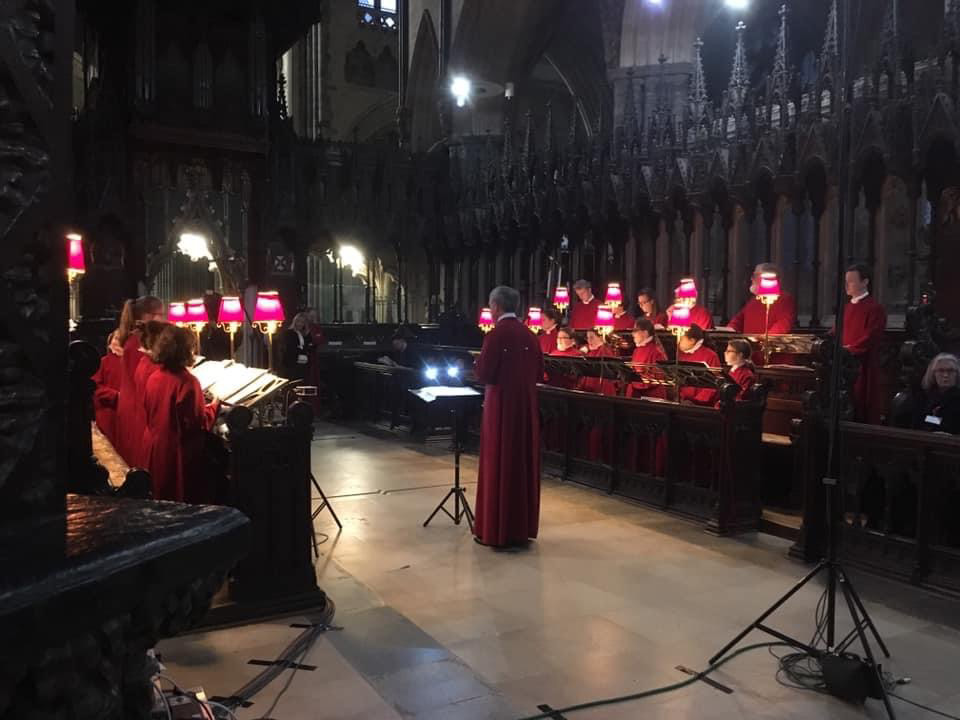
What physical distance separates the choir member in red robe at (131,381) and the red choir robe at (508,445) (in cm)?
254

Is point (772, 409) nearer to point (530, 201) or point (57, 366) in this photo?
point (57, 366)

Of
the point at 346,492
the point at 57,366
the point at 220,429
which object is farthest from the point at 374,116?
the point at 57,366

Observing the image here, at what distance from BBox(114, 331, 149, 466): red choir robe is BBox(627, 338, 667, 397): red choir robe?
4.88m

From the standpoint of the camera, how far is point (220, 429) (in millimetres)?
5359

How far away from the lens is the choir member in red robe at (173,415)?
5.17 metres

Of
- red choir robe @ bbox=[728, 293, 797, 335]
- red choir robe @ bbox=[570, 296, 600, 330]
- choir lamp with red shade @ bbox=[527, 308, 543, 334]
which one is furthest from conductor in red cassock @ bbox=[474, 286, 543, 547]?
red choir robe @ bbox=[570, 296, 600, 330]

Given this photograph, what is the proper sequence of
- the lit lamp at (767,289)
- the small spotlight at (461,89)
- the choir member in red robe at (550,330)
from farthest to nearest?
the small spotlight at (461,89), the choir member in red robe at (550,330), the lit lamp at (767,289)

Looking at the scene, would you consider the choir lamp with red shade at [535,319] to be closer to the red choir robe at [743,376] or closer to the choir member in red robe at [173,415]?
the red choir robe at [743,376]

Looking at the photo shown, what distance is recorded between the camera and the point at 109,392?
22.7 ft

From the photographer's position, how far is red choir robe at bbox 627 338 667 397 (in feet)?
28.8

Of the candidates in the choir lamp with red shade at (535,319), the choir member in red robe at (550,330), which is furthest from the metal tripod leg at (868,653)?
the choir lamp with red shade at (535,319)

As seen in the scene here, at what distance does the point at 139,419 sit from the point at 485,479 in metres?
2.60

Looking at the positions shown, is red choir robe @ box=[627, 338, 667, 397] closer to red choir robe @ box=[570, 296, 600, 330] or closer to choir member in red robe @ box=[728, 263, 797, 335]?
choir member in red robe @ box=[728, 263, 797, 335]

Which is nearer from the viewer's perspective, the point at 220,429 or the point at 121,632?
the point at 121,632
